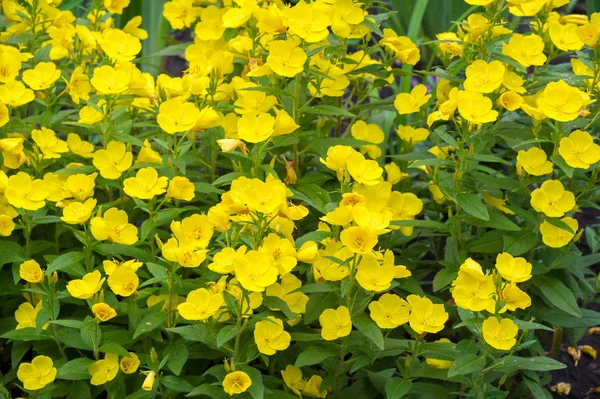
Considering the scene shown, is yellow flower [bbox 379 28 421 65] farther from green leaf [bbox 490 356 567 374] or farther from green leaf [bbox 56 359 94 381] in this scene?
green leaf [bbox 56 359 94 381]

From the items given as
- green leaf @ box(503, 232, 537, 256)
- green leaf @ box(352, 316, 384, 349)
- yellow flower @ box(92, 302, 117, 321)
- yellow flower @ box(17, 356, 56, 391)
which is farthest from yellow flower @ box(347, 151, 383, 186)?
yellow flower @ box(17, 356, 56, 391)

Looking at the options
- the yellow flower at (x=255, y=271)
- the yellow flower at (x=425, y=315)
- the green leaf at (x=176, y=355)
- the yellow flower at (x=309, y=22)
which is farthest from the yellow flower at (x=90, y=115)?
the yellow flower at (x=425, y=315)

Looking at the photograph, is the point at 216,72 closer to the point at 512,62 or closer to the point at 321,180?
the point at 321,180

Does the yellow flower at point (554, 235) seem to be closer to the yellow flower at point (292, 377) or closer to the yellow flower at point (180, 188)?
the yellow flower at point (292, 377)

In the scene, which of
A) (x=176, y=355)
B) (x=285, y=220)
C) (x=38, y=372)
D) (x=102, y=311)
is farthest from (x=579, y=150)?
(x=38, y=372)

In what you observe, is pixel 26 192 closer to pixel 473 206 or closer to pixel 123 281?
pixel 123 281
